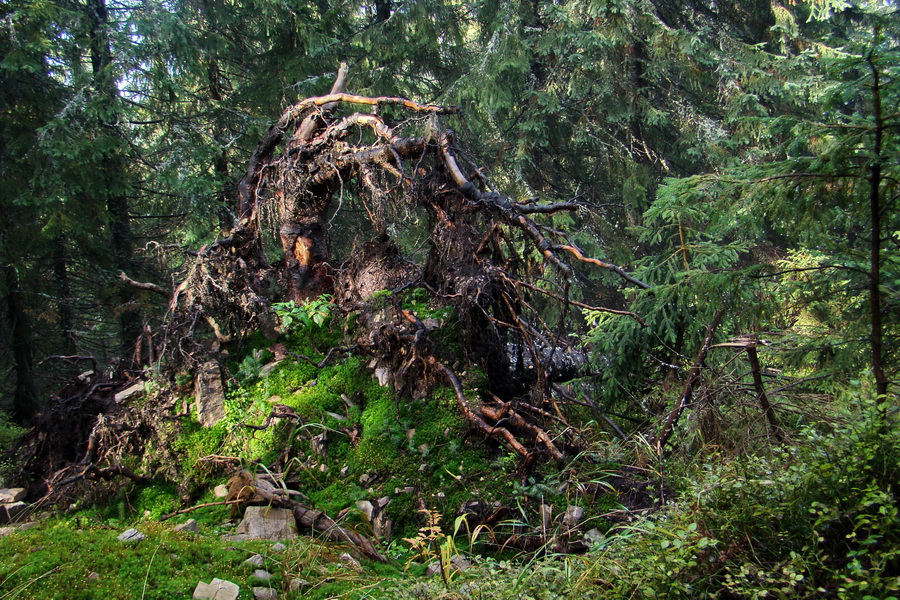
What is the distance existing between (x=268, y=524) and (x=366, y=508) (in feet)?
2.18

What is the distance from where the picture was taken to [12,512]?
3951mm

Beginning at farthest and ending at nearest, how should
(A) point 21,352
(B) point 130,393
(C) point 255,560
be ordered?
1. (A) point 21,352
2. (B) point 130,393
3. (C) point 255,560

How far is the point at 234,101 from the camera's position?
10.9 m

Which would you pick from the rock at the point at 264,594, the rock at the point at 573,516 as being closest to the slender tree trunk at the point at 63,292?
the rock at the point at 264,594

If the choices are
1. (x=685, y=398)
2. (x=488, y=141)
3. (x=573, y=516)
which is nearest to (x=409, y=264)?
(x=685, y=398)

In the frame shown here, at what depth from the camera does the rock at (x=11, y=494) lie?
415cm

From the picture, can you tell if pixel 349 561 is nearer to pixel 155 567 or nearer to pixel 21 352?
pixel 155 567

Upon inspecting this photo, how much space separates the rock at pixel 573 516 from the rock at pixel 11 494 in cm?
414

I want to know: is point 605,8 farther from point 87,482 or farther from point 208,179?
point 87,482

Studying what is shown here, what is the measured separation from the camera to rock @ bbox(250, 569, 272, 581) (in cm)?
260

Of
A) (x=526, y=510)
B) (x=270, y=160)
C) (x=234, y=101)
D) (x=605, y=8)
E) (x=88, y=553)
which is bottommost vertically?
(x=526, y=510)

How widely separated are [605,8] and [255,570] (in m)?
10.9

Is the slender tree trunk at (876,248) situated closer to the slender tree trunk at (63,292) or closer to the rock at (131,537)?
the rock at (131,537)

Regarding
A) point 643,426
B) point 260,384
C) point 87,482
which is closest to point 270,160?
point 260,384
